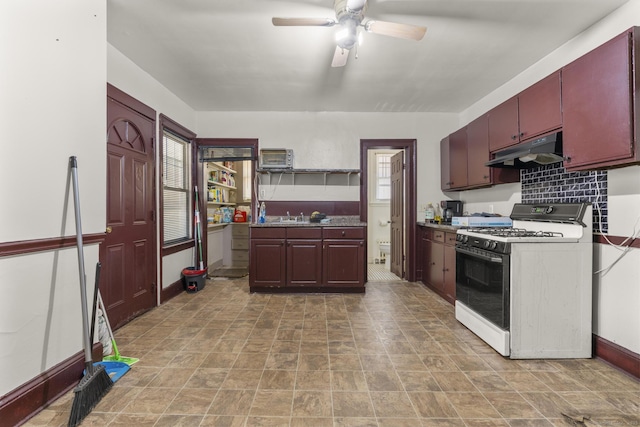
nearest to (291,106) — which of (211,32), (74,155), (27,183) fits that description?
(211,32)

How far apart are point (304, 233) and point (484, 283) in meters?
2.10

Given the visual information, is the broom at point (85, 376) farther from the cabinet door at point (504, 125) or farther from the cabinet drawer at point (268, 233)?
the cabinet door at point (504, 125)

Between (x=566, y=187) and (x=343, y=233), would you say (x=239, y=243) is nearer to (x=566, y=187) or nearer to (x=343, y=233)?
(x=343, y=233)

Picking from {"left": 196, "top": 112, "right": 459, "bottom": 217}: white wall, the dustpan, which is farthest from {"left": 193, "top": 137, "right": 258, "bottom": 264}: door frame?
the dustpan

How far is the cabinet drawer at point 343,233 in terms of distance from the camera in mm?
3779

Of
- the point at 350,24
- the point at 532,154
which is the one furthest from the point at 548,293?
the point at 350,24

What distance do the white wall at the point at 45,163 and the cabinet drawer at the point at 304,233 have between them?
2.12 m

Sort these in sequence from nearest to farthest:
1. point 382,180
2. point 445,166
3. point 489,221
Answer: point 489,221 < point 445,166 < point 382,180

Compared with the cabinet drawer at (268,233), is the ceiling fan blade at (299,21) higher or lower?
higher

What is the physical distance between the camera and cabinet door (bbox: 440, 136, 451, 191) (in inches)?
162

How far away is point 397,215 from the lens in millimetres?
4801

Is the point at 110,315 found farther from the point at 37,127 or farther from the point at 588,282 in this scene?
the point at 588,282

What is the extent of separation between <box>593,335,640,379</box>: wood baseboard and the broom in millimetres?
3310

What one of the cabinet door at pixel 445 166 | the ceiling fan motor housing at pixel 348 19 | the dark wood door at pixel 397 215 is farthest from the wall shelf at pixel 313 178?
the ceiling fan motor housing at pixel 348 19
